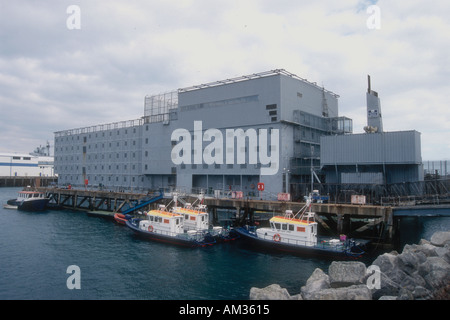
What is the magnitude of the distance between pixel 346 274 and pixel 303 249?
11.5m

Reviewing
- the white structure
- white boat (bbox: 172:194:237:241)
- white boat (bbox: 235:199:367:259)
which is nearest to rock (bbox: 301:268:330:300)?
white boat (bbox: 235:199:367:259)

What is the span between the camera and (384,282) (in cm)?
1867

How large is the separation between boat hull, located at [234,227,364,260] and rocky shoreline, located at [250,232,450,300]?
23.6ft

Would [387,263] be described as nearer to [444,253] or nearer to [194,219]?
[444,253]

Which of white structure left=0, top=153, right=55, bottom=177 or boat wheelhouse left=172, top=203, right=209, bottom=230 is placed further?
white structure left=0, top=153, right=55, bottom=177

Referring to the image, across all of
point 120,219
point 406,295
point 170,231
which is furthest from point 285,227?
point 120,219

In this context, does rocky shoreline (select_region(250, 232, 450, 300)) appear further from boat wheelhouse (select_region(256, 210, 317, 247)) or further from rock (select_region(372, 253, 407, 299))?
boat wheelhouse (select_region(256, 210, 317, 247))

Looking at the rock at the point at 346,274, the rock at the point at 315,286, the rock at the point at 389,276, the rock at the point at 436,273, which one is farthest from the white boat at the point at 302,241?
the rock at the point at 436,273

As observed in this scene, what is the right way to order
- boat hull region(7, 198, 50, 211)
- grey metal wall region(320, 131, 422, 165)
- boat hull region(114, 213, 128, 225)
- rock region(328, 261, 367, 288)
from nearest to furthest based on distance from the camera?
rock region(328, 261, 367, 288) < grey metal wall region(320, 131, 422, 165) < boat hull region(114, 213, 128, 225) < boat hull region(7, 198, 50, 211)

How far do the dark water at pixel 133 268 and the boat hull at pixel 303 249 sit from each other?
95 centimetres

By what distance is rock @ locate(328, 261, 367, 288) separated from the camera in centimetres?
1945

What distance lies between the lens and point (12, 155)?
146m

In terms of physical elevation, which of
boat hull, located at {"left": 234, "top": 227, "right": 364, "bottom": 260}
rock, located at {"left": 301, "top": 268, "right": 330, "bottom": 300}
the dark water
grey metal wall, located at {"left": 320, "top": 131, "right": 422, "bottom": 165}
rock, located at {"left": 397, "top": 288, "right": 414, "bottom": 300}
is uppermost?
grey metal wall, located at {"left": 320, "top": 131, "right": 422, "bottom": 165}
